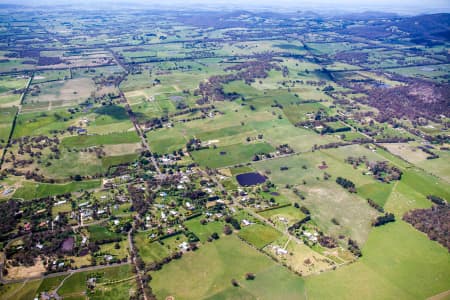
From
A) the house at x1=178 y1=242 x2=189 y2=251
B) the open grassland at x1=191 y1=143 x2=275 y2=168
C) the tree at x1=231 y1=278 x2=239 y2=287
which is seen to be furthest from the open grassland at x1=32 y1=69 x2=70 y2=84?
the tree at x1=231 y1=278 x2=239 y2=287

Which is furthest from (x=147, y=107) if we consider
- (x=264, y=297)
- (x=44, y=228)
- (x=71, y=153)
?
(x=264, y=297)

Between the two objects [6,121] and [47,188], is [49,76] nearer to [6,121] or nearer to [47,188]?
[6,121]

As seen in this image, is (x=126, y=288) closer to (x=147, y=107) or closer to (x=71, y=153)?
(x=71, y=153)

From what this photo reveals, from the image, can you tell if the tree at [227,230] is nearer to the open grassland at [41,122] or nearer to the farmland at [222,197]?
the farmland at [222,197]

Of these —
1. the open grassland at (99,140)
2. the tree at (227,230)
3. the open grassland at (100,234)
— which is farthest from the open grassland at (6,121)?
the tree at (227,230)

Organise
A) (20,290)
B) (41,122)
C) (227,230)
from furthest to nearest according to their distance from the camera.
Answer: (41,122)
(227,230)
(20,290)

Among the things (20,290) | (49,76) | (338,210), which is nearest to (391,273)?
(338,210)

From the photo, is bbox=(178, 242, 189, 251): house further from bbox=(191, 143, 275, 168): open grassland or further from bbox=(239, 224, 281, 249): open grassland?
bbox=(191, 143, 275, 168): open grassland
